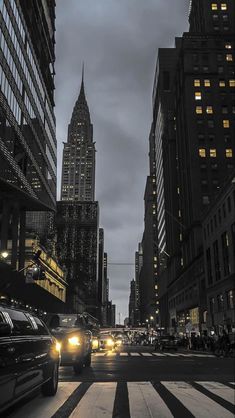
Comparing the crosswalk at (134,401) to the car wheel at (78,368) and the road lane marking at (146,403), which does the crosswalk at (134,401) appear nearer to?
the road lane marking at (146,403)

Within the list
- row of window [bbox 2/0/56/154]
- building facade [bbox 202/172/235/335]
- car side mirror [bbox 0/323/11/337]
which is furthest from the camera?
building facade [bbox 202/172/235/335]

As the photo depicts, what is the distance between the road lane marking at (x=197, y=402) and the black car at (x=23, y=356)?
2.66m

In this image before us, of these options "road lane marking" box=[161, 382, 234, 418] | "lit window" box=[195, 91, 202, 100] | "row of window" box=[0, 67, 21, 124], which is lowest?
"road lane marking" box=[161, 382, 234, 418]

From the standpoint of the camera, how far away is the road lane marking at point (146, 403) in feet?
23.4

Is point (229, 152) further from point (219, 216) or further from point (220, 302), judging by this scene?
point (220, 302)

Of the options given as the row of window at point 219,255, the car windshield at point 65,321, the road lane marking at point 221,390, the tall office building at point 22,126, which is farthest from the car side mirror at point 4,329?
the row of window at point 219,255

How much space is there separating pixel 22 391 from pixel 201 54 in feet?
364

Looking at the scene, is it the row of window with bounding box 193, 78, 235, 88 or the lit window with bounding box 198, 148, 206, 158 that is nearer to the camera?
the lit window with bounding box 198, 148, 206, 158

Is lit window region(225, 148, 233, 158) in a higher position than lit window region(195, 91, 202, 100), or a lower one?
lower

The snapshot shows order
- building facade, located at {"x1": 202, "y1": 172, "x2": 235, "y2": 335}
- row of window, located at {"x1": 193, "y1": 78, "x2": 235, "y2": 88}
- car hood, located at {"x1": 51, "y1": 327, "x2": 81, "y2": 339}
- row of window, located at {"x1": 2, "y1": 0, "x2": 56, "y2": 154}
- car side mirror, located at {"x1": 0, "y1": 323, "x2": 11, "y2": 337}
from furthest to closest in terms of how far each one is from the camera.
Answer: row of window, located at {"x1": 193, "y1": 78, "x2": 235, "y2": 88}
building facade, located at {"x1": 202, "y1": 172, "x2": 235, "y2": 335}
row of window, located at {"x1": 2, "y1": 0, "x2": 56, "y2": 154}
car hood, located at {"x1": 51, "y1": 327, "x2": 81, "y2": 339}
car side mirror, located at {"x1": 0, "y1": 323, "x2": 11, "y2": 337}

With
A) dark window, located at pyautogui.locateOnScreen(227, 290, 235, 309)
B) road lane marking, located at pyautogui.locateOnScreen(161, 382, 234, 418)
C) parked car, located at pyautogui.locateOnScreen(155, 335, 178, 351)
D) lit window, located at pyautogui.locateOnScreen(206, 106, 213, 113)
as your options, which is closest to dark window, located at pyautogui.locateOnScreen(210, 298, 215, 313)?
dark window, located at pyautogui.locateOnScreen(227, 290, 235, 309)

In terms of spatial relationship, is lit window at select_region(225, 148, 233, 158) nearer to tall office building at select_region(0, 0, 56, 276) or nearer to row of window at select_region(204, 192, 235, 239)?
row of window at select_region(204, 192, 235, 239)

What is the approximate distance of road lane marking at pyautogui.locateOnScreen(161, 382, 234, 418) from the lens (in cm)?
718

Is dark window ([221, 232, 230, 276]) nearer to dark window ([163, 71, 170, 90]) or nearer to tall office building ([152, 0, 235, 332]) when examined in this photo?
tall office building ([152, 0, 235, 332])
